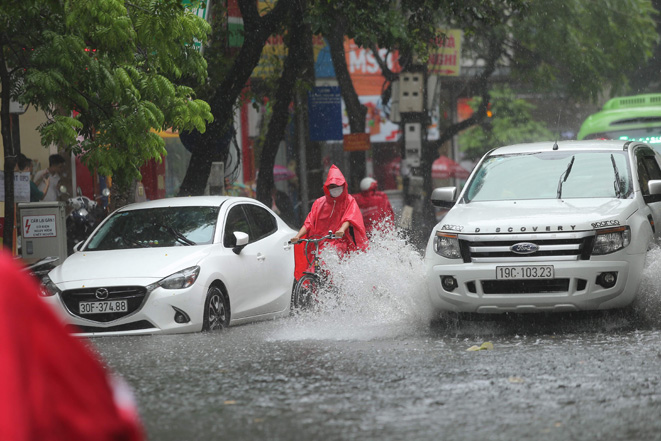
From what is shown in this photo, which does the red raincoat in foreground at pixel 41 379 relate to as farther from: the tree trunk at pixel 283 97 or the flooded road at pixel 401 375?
the tree trunk at pixel 283 97

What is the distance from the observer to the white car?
381 inches

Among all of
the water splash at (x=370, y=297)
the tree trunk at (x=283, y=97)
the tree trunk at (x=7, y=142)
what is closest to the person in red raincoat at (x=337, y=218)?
the water splash at (x=370, y=297)

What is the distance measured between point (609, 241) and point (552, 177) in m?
1.45

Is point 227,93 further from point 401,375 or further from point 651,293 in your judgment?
point 401,375

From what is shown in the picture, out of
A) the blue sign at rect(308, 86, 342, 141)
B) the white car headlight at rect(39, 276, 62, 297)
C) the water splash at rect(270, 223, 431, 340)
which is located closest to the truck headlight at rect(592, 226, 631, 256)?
the water splash at rect(270, 223, 431, 340)

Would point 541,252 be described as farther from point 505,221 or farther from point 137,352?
point 137,352

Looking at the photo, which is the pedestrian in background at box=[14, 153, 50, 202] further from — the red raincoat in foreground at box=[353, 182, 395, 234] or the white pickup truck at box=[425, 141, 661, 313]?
the white pickup truck at box=[425, 141, 661, 313]

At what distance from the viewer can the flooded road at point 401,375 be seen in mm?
5398

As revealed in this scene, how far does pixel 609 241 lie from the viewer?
8719 millimetres

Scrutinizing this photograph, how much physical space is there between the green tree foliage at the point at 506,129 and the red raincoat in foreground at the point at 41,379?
42.5 metres

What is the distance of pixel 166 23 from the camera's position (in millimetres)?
12328

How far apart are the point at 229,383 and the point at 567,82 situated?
101ft

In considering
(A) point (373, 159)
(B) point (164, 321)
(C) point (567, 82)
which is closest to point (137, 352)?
(B) point (164, 321)

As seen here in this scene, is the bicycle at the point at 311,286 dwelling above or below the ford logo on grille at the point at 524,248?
below
